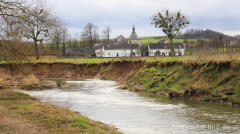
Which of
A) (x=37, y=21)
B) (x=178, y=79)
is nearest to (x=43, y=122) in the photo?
(x=37, y=21)

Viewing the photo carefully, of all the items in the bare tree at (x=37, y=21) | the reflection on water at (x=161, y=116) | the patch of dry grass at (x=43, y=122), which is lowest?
the reflection on water at (x=161, y=116)

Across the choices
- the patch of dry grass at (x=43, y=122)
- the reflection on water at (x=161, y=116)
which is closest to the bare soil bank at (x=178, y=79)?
the reflection on water at (x=161, y=116)

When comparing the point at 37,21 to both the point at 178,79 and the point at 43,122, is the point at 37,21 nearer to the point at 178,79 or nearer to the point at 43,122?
the point at 43,122

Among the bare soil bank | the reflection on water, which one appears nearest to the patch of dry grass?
the reflection on water

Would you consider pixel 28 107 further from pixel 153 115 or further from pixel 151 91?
pixel 151 91

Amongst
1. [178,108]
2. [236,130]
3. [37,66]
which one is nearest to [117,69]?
[37,66]

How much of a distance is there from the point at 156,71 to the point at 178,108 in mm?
12265

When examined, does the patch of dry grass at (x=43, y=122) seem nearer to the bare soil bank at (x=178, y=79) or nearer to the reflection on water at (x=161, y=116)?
the reflection on water at (x=161, y=116)

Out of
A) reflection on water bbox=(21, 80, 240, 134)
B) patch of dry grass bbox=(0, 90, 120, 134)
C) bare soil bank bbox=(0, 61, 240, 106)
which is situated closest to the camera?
patch of dry grass bbox=(0, 90, 120, 134)

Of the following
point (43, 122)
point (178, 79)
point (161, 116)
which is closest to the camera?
point (43, 122)

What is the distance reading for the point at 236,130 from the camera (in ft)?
41.7

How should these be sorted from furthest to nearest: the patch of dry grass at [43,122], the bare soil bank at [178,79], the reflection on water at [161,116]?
the bare soil bank at [178,79]
the reflection on water at [161,116]
the patch of dry grass at [43,122]

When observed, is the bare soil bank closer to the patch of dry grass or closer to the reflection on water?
the reflection on water

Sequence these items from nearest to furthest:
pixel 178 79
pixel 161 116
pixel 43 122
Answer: pixel 43 122
pixel 161 116
pixel 178 79
